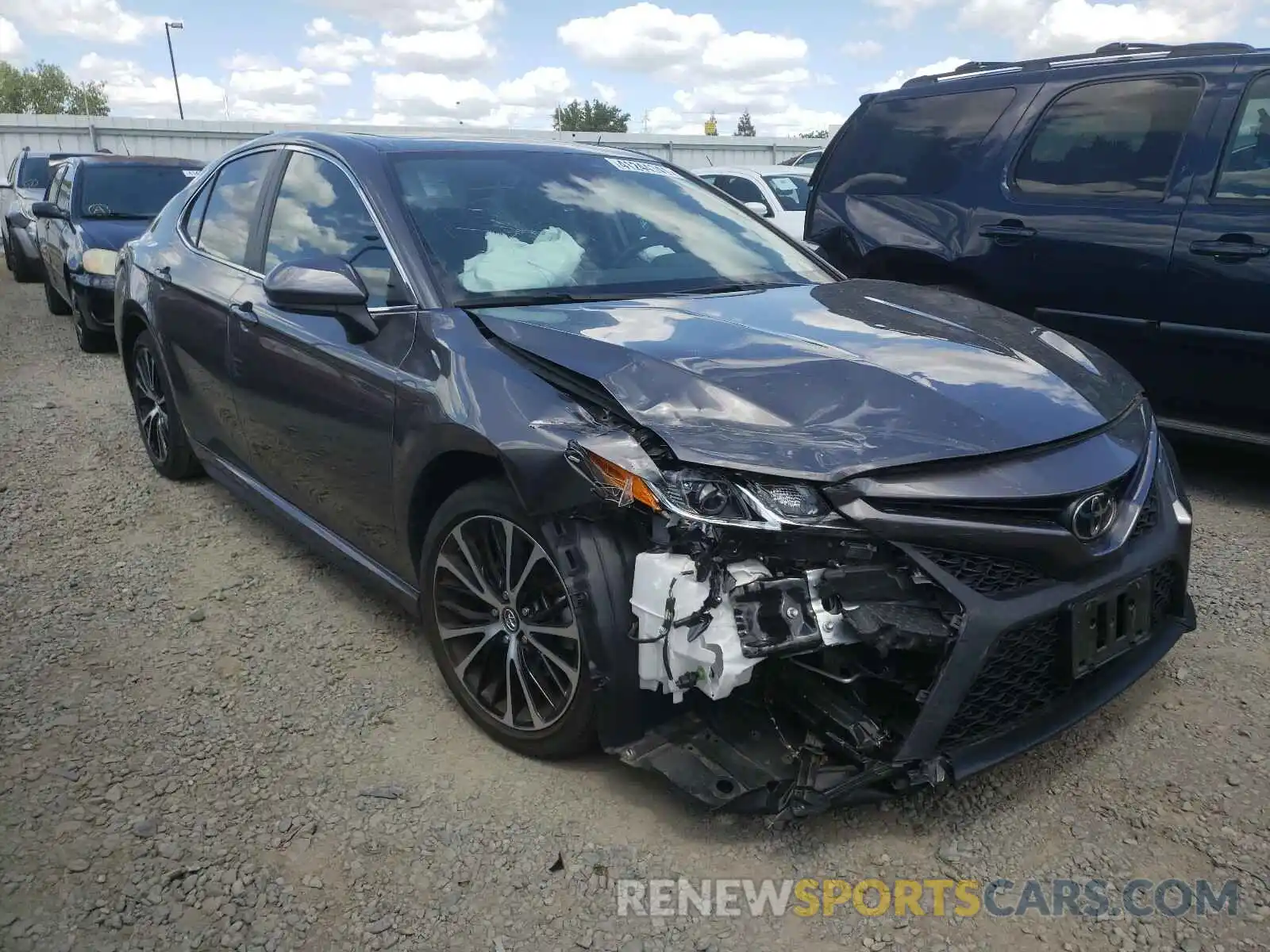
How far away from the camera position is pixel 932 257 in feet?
17.0

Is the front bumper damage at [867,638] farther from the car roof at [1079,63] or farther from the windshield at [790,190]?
the windshield at [790,190]

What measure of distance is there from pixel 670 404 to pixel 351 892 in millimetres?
1309

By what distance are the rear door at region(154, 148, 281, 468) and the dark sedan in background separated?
0.42 m

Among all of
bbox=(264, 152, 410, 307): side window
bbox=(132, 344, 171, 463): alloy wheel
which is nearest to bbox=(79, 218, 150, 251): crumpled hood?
bbox=(132, 344, 171, 463): alloy wheel

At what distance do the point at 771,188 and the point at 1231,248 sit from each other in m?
8.84

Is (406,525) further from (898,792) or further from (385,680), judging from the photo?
(898,792)

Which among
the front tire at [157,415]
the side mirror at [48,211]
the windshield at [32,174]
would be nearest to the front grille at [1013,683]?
the front tire at [157,415]

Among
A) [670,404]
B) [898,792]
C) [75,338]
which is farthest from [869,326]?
[75,338]

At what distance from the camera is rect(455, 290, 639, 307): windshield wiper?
287cm

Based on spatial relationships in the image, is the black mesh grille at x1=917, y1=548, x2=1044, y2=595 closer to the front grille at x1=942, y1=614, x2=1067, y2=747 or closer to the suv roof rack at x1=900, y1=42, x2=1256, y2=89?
the front grille at x1=942, y1=614, x2=1067, y2=747

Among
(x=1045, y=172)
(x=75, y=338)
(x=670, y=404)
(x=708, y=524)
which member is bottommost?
(x=75, y=338)

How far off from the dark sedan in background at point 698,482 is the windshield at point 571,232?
1cm

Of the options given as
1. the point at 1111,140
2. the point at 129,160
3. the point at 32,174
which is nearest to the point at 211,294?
the point at 1111,140

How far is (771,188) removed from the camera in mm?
12586
